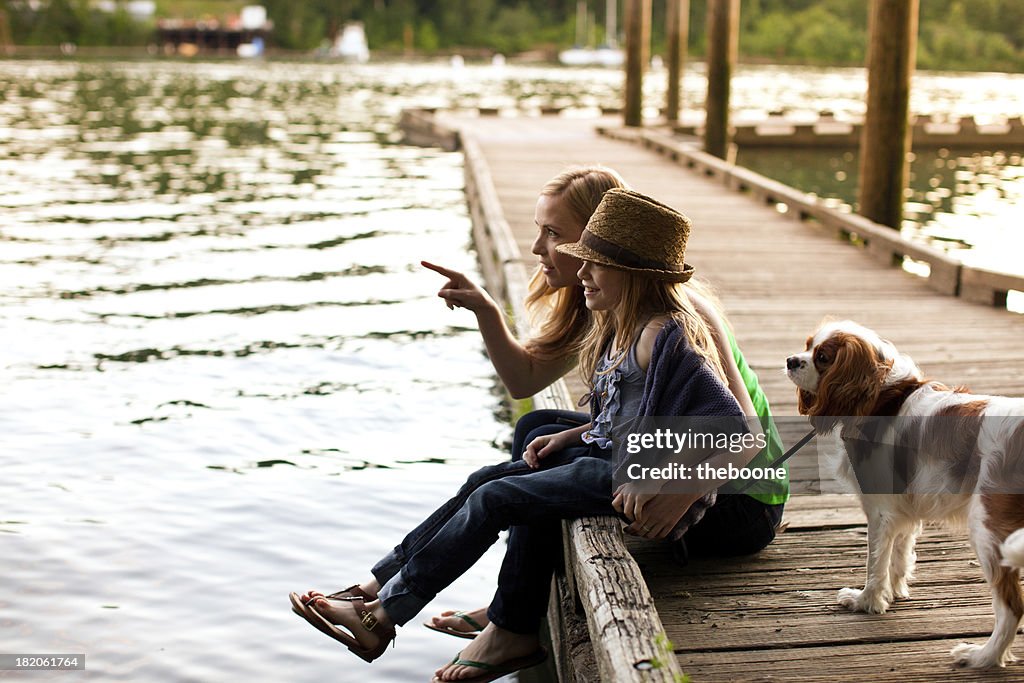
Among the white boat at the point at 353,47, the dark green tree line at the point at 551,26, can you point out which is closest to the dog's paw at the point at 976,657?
the dark green tree line at the point at 551,26

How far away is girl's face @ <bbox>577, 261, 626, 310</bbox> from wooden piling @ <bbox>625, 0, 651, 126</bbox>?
782 inches

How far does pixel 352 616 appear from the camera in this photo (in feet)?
12.1

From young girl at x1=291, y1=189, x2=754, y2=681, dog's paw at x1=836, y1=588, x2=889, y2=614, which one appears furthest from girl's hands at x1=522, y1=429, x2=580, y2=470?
dog's paw at x1=836, y1=588, x2=889, y2=614

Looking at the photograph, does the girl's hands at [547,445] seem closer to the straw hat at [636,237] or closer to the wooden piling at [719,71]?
the straw hat at [636,237]

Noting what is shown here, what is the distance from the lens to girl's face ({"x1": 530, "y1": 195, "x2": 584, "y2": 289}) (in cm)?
395

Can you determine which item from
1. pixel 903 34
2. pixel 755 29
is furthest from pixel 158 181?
pixel 755 29

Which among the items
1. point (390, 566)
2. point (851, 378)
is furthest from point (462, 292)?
point (851, 378)

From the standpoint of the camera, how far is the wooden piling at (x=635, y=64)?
22.9m

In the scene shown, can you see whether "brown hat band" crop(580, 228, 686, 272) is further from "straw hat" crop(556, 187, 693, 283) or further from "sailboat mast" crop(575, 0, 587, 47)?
"sailboat mast" crop(575, 0, 587, 47)

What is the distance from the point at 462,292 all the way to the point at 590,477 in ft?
2.70

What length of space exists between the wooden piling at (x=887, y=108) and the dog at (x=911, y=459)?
23.9ft

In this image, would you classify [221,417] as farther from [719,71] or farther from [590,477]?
[719,71]

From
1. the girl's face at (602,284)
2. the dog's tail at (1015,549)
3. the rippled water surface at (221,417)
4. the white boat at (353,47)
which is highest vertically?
the white boat at (353,47)

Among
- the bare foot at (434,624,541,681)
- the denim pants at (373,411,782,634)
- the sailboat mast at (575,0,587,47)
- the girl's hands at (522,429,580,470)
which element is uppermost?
the sailboat mast at (575,0,587,47)
